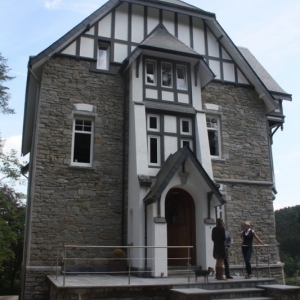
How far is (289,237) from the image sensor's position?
2643 inches

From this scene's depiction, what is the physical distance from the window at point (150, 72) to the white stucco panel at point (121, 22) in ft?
5.17

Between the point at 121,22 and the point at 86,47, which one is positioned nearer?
the point at 86,47

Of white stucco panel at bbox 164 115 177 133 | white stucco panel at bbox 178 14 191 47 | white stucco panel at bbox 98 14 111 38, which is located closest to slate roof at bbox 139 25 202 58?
white stucco panel at bbox 178 14 191 47

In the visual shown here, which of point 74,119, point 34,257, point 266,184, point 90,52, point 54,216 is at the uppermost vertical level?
point 90,52

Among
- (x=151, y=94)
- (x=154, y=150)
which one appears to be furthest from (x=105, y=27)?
(x=154, y=150)

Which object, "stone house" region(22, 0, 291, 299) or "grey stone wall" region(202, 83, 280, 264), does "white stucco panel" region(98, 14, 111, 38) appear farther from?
"grey stone wall" region(202, 83, 280, 264)

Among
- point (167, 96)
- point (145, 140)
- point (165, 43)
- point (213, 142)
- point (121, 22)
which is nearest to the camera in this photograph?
point (145, 140)

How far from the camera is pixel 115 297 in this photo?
27.7ft

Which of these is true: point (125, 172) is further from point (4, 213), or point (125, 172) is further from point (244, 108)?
point (4, 213)

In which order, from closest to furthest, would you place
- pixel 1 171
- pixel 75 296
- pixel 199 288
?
1. pixel 75 296
2. pixel 199 288
3. pixel 1 171

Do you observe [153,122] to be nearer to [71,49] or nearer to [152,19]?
[71,49]

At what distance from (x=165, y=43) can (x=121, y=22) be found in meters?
2.16

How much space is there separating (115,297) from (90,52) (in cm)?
920

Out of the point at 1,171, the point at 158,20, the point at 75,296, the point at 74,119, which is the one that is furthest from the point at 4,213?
the point at 75,296
